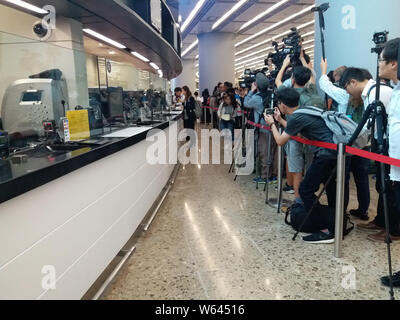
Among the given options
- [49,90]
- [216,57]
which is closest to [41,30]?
[49,90]

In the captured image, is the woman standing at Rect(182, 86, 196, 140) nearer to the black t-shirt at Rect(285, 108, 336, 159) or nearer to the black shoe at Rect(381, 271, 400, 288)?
the black t-shirt at Rect(285, 108, 336, 159)

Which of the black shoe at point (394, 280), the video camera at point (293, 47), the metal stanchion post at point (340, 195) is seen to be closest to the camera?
the black shoe at point (394, 280)

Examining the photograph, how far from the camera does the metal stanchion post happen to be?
7.70 ft

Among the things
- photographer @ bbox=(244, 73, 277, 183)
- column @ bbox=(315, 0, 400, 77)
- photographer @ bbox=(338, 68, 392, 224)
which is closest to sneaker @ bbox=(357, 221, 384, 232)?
photographer @ bbox=(338, 68, 392, 224)

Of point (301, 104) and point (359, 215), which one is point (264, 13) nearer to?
point (301, 104)

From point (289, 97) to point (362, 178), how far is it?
1.10m

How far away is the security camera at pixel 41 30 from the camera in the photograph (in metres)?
4.02

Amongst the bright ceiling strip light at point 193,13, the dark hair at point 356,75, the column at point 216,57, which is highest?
the bright ceiling strip light at point 193,13

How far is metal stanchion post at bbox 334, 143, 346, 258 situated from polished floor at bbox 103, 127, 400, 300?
109mm

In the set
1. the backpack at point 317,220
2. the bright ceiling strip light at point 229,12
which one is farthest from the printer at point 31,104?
the bright ceiling strip light at point 229,12

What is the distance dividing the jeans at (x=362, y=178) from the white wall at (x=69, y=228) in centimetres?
215

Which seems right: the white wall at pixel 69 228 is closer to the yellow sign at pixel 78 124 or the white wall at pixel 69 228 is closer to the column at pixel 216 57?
the yellow sign at pixel 78 124

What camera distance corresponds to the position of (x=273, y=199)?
12.8 ft
